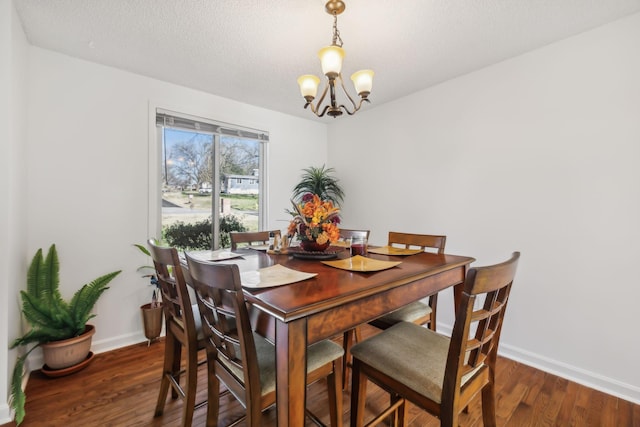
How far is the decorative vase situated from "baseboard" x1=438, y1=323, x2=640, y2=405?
185 cm

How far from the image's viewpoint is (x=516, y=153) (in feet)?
7.35

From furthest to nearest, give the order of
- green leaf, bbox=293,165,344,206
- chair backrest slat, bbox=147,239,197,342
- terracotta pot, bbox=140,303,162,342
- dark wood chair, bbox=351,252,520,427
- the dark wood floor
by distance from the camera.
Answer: green leaf, bbox=293,165,344,206 < terracotta pot, bbox=140,303,162,342 < the dark wood floor < chair backrest slat, bbox=147,239,197,342 < dark wood chair, bbox=351,252,520,427

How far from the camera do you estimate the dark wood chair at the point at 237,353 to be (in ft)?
3.07

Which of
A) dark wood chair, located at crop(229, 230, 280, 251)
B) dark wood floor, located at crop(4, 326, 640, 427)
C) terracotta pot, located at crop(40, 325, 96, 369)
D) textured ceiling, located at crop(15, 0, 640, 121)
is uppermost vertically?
textured ceiling, located at crop(15, 0, 640, 121)

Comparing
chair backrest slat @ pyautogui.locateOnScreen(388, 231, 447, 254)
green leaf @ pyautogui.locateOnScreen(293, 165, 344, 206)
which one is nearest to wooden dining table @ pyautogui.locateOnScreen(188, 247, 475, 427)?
chair backrest slat @ pyautogui.locateOnScreen(388, 231, 447, 254)

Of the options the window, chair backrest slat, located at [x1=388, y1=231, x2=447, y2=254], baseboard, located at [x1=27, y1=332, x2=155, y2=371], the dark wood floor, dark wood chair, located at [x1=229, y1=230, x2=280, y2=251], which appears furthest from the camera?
the window

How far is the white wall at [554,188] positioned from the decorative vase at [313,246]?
1.56m

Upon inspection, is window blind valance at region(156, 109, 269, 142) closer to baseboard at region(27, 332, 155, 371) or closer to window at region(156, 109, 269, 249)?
window at region(156, 109, 269, 249)

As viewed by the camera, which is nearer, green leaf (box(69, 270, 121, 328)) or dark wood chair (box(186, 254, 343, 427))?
dark wood chair (box(186, 254, 343, 427))

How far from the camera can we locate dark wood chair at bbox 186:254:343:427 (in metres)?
0.93

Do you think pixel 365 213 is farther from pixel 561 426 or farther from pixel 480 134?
pixel 561 426

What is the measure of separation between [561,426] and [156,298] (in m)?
3.06

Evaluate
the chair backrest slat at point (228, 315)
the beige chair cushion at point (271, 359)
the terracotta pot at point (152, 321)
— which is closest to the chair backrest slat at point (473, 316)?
the beige chair cushion at point (271, 359)

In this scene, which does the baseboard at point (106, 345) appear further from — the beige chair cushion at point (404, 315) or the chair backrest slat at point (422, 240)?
the chair backrest slat at point (422, 240)
